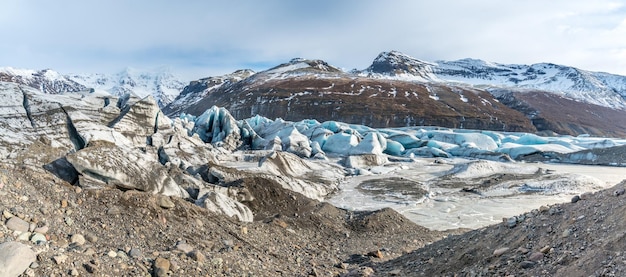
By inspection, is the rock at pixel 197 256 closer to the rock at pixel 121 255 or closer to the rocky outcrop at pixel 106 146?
the rock at pixel 121 255

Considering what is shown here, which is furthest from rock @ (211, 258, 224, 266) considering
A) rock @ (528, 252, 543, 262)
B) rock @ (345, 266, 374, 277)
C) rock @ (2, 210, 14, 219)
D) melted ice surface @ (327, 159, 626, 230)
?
melted ice surface @ (327, 159, 626, 230)

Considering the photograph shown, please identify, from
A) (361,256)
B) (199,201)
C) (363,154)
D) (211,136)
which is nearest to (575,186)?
(363,154)

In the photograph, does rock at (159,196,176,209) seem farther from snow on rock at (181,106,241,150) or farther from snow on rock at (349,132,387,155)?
Answer: snow on rock at (181,106,241,150)

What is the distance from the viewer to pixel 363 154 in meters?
38.4

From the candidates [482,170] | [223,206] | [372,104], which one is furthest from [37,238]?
[372,104]

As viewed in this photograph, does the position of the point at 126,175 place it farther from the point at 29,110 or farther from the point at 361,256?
the point at 29,110

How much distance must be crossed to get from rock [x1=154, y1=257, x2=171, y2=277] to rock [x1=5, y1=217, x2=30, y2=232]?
1.96 m

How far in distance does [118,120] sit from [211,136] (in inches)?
850

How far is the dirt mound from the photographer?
541 cm

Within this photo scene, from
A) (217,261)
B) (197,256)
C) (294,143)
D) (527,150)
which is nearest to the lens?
(197,256)

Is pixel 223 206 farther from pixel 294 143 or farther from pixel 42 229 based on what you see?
pixel 294 143

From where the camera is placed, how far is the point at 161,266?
6.32 m

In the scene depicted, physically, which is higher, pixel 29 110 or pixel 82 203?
pixel 29 110

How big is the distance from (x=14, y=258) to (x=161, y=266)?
193cm
